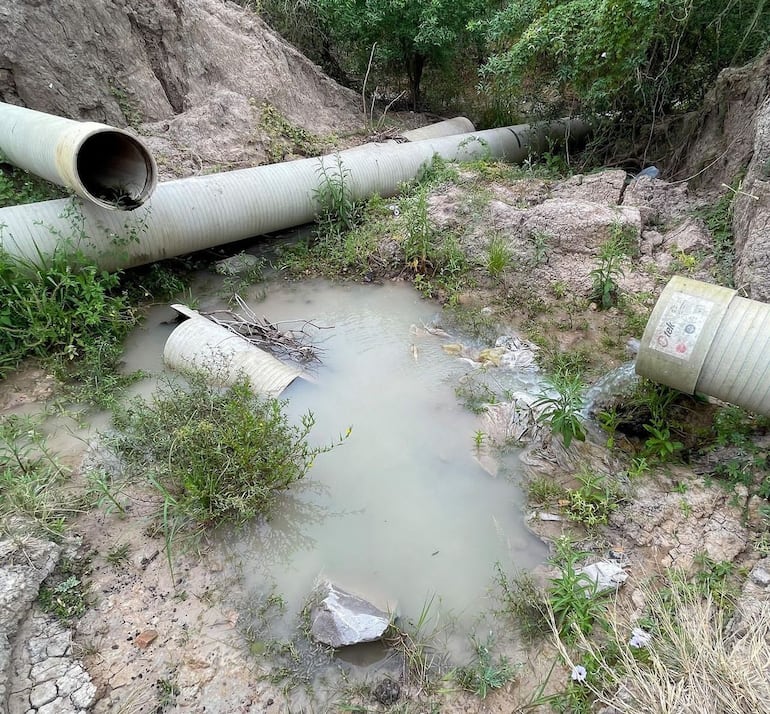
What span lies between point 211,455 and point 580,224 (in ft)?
12.9

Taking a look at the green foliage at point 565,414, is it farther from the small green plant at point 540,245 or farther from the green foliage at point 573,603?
the small green plant at point 540,245

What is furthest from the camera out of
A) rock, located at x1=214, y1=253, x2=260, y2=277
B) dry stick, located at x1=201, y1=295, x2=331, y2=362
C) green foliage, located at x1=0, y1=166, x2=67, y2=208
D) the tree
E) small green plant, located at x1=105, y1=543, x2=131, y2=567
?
the tree

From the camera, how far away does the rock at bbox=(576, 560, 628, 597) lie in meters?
2.24

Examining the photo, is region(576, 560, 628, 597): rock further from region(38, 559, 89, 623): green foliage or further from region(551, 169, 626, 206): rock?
region(551, 169, 626, 206): rock

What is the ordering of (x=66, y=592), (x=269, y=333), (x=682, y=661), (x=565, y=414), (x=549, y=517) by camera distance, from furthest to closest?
(x=269, y=333)
(x=565, y=414)
(x=549, y=517)
(x=66, y=592)
(x=682, y=661)

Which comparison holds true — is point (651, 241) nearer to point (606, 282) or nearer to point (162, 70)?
point (606, 282)

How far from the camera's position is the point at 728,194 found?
4703 millimetres

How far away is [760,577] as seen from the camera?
7.32ft

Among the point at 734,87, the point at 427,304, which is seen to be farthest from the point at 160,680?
the point at 734,87

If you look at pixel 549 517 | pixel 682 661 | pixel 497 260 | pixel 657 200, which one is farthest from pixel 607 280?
pixel 682 661

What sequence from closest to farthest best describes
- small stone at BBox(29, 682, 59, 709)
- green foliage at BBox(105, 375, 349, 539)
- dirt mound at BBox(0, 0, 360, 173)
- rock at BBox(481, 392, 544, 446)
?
1. small stone at BBox(29, 682, 59, 709)
2. green foliage at BBox(105, 375, 349, 539)
3. rock at BBox(481, 392, 544, 446)
4. dirt mound at BBox(0, 0, 360, 173)

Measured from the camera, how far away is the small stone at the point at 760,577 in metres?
2.21

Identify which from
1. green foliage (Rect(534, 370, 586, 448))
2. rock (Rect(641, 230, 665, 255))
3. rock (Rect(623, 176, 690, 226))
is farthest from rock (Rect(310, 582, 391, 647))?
rock (Rect(623, 176, 690, 226))

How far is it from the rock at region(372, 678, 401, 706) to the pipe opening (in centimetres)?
369
